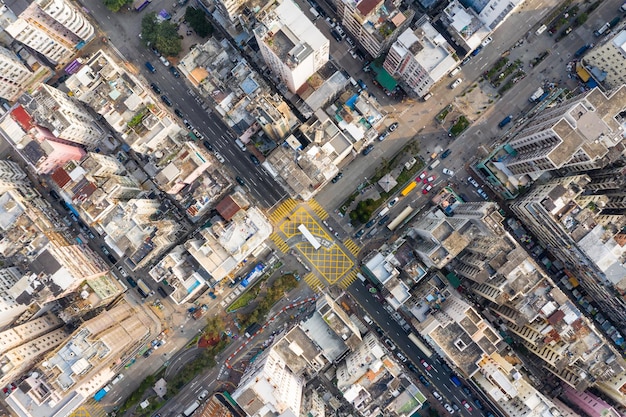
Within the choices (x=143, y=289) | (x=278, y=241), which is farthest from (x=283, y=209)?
(x=143, y=289)

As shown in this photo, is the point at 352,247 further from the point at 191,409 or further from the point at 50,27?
the point at 50,27

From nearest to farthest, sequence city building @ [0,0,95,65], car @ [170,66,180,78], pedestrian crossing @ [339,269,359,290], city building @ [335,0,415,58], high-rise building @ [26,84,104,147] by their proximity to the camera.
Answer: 1. high-rise building @ [26,84,104,147]
2. city building @ [0,0,95,65]
3. city building @ [335,0,415,58]
4. pedestrian crossing @ [339,269,359,290]
5. car @ [170,66,180,78]

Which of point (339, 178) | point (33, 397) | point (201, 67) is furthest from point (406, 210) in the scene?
point (33, 397)

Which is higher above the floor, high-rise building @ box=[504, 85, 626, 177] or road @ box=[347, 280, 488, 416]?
high-rise building @ box=[504, 85, 626, 177]

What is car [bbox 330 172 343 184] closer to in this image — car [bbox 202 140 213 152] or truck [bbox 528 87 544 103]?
car [bbox 202 140 213 152]

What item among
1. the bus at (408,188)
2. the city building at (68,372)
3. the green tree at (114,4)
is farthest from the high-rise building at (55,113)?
the bus at (408,188)

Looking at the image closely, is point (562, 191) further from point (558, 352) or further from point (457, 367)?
point (457, 367)

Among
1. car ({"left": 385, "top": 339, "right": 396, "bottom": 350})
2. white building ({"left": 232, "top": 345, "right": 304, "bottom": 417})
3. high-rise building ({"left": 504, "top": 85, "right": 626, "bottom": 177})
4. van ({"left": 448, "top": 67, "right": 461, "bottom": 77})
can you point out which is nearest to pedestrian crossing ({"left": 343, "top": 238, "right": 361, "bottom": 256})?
car ({"left": 385, "top": 339, "right": 396, "bottom": 350})

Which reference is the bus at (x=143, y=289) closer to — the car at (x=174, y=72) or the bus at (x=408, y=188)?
the car at (x=174, y=72)
